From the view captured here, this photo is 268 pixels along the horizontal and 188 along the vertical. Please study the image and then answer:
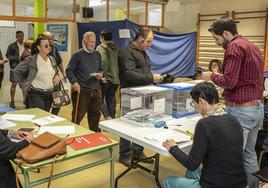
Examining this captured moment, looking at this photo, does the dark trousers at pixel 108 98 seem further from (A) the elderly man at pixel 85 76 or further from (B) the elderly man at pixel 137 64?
(B) the elderly man at pixel 137 64

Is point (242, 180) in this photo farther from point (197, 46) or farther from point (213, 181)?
point (197, 46)

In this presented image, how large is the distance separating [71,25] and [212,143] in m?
4.62

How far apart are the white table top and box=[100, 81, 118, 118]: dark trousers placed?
6.00 ft

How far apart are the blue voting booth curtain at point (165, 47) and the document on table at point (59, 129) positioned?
114 inches

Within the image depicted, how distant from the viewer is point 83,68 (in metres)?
3.28

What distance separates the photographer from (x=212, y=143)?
152 centimetres

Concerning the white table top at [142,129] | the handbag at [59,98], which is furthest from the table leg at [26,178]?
the handbag at [59,98]

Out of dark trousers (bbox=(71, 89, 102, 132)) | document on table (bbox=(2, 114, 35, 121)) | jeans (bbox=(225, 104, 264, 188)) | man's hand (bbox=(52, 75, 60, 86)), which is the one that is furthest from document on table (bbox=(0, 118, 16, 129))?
jeans (bbox=(225, 104, 264, 188))

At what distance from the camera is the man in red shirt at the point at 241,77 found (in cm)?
196

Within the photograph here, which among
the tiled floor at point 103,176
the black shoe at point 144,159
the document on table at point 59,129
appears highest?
the document on table at point 59,129

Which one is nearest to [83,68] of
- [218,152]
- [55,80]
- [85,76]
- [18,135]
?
[85,76]

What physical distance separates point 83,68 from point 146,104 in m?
1.18

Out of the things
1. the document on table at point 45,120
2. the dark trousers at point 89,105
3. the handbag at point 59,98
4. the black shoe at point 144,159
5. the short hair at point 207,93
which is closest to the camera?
the short hair at point 207,93

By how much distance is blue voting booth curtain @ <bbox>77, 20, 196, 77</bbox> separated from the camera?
16.3 ft
